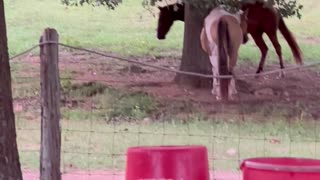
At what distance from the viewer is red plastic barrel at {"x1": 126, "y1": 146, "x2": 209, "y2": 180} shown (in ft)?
16.8

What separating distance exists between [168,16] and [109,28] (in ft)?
18.7

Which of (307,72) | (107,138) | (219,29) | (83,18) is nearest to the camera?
(107,138)

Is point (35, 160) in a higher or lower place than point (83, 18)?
lower

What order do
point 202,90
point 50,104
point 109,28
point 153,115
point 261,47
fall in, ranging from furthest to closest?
point 109,28, point 261,47, point 202,90, point 153,115, point 50,104

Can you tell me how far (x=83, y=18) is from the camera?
24578mm

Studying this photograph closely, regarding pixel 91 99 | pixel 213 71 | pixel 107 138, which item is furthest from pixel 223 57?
pixel 107 138

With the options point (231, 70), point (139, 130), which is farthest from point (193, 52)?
point (139, 130)

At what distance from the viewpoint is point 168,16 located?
709 inches

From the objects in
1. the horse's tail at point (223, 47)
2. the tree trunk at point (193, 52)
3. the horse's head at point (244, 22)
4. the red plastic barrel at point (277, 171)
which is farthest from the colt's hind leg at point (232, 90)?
the red plastic barrel at point (277, 171)

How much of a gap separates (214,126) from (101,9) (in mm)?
14488

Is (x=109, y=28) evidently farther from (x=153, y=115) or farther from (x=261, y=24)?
(x=153, y=115)

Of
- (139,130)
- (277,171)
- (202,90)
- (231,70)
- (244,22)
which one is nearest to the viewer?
(277,171)

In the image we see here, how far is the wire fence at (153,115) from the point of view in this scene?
959 cm

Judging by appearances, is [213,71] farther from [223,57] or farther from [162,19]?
[162,19]
